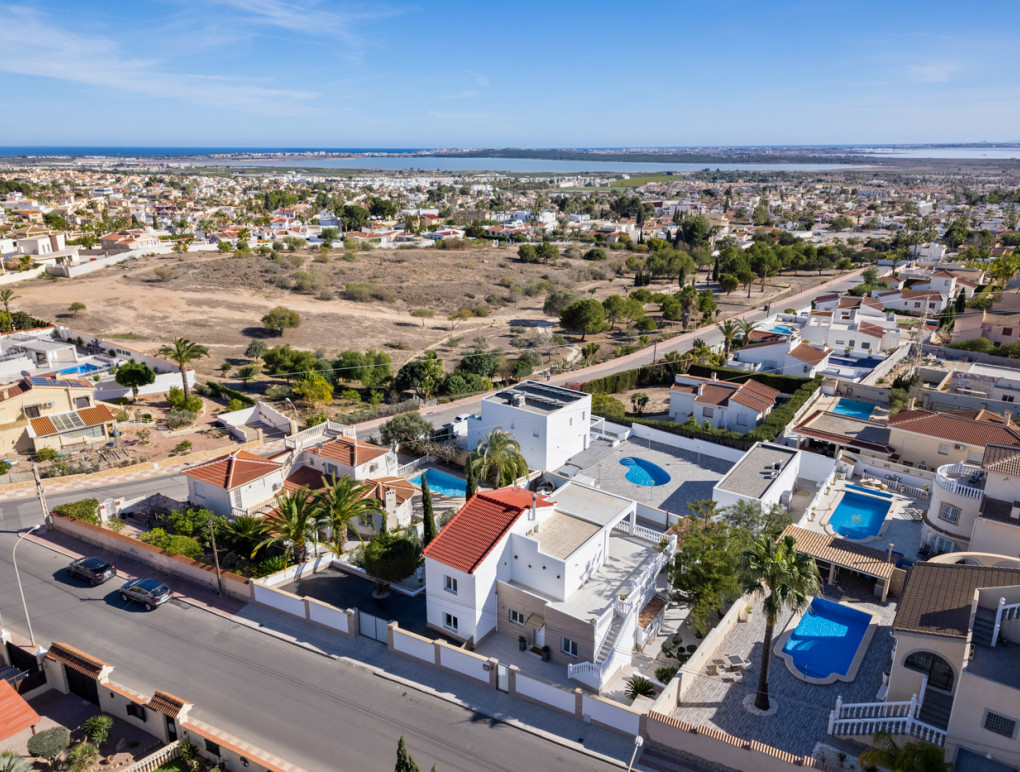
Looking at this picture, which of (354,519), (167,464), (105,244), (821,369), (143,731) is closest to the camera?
(143,731)

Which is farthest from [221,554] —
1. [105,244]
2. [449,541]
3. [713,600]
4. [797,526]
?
[105,244]

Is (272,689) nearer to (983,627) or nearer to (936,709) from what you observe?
(936,709)

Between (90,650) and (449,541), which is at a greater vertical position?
(449,541)

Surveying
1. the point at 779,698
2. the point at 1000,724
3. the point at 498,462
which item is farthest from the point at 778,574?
the point at 498,462

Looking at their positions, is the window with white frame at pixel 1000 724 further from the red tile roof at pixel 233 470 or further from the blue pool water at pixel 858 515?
the red tile roof at pixel 233 470

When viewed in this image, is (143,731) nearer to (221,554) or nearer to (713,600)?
(221,554)

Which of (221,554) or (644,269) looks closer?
(221,554)
